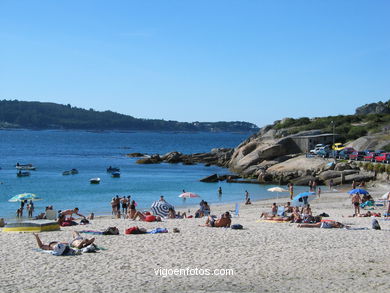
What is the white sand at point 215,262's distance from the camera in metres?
12.2

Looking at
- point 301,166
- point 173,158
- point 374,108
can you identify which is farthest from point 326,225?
point 374,108

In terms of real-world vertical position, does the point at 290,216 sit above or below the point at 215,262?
above

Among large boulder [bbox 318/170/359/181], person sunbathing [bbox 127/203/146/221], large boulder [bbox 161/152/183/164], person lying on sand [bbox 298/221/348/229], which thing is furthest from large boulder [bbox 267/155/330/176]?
person lying on sand [bbox 298/221/348/229]


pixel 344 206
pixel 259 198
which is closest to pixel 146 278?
pixel 344 206

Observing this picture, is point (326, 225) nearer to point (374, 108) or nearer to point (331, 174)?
point (331, 174)

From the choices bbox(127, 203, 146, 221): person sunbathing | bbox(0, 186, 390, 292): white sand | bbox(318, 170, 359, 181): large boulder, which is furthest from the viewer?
bbox(318, 170, 359, 181): large boulder

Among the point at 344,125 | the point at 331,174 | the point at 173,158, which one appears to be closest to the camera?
the point at 331,174

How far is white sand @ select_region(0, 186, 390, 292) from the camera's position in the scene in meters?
12.2

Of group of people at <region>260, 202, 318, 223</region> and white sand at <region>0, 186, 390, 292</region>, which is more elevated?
group of people at <region>260, 202, 318, 223</region>

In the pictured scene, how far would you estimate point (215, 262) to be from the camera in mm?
14508

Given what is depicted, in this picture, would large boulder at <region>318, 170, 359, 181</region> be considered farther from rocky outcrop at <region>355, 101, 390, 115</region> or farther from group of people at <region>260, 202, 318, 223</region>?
rocky outcrop at <region>355, 101, 390, 115</region>

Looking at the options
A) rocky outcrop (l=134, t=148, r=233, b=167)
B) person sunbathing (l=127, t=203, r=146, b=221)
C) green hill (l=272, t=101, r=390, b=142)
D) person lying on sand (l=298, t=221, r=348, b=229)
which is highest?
green hill (l=272, t=101, r=390, b=142)

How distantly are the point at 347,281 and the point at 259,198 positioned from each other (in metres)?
27.1

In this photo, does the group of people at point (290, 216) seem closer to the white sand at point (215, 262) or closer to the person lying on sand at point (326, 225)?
the person lying on sand at point (326, 225)
